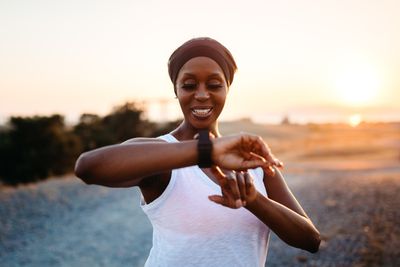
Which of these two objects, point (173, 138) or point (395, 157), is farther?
point (395, 157)

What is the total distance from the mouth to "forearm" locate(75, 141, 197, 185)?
2.00 feet

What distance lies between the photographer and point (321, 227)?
7973mm

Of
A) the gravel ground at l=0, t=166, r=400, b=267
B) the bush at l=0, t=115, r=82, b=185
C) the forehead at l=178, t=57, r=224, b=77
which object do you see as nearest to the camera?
the forehead at l=178, t=57, r=224, b=77

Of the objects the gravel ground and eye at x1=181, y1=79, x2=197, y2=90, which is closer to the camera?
eye at x1=181, y1=79, x2=197, y2=90

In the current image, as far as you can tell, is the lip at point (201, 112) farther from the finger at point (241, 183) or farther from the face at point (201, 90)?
the finger at point (241, 183)

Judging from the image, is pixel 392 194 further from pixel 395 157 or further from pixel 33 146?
pixel 395 157

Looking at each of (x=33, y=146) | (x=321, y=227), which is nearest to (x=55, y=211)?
(x=321, y=227)

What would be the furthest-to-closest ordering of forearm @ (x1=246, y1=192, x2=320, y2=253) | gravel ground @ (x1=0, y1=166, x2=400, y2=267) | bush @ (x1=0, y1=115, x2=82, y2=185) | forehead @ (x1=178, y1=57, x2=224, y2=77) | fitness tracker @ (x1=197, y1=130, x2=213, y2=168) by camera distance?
bush @ (x1=0, y1=115, x2=82, y2=185) → gravel ground @ (x1=0, y1=166, x2=400, y2=267) → forehead @ (x1=178, y1=57, x2=224, y2=77) → forearm @ (x1=246, y1=192, x2=320, y2=253) → fitness tracker @ (x1=197, y1=130, x2=213, y2=168)

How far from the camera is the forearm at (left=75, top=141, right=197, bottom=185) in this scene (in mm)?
1510

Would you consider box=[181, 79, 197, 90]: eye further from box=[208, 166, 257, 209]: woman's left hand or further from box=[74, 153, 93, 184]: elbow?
box=[74, 153, 93, 184]: elbow

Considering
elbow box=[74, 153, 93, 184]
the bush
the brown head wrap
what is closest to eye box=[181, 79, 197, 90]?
the brown head wrap

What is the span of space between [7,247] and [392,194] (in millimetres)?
8696

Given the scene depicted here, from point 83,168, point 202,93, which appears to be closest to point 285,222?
point 202,93

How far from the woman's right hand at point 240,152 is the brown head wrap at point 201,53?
688mm
